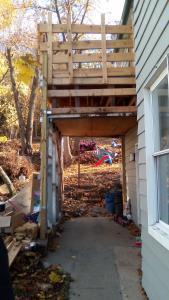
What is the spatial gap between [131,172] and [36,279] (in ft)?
19.9

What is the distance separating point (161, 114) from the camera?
461 cm

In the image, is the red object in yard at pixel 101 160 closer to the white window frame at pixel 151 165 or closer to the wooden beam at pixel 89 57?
the wooden beam at pixel 89 57

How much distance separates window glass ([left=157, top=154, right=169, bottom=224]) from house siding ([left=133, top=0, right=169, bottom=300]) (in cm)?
35

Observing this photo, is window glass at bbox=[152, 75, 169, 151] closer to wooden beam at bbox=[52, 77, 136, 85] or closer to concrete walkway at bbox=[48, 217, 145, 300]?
concrete walkway at bbox=[48, 217, 145, 300]

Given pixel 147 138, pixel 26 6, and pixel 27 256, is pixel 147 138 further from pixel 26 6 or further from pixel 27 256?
pixel 26 6

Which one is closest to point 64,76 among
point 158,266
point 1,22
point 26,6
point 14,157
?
point 158,266

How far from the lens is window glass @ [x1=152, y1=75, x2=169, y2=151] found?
4.33 meters

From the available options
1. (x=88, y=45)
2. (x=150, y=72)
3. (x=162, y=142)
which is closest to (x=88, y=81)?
(x=88, y=45)

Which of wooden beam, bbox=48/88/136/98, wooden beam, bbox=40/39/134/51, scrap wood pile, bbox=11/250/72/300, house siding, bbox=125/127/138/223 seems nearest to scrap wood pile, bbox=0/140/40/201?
house siding, bbox=125/127/138/223

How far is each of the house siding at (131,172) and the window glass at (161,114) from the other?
5925 mm

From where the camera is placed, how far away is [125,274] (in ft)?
21.6

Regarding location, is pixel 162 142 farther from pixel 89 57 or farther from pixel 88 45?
pixel 88 45

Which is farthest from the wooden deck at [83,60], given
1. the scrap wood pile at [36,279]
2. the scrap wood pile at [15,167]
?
the scrap wood pile at [15,167]

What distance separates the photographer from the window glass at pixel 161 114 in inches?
171
